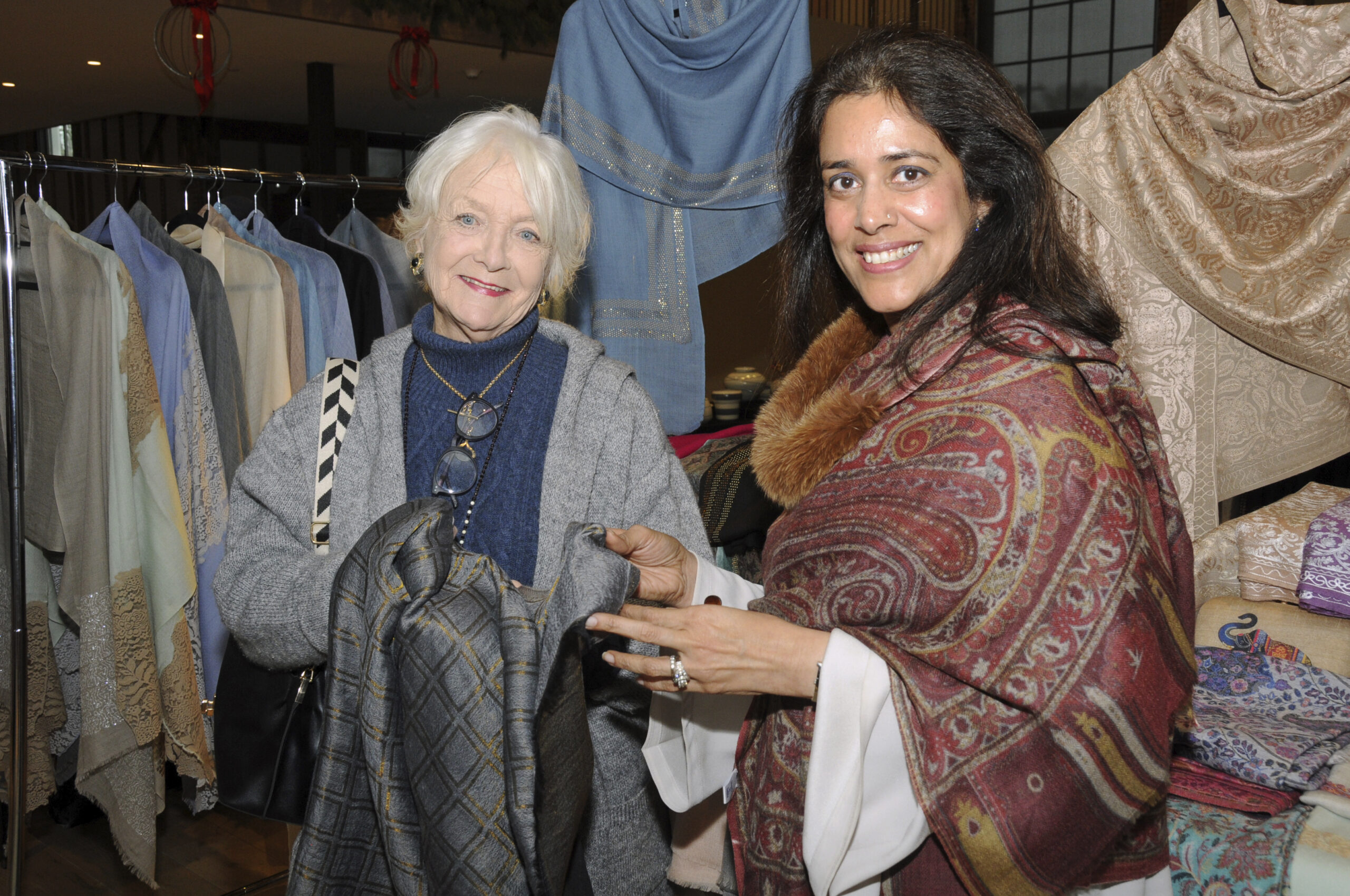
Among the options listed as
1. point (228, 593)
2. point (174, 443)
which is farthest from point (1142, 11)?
point (228, 593)

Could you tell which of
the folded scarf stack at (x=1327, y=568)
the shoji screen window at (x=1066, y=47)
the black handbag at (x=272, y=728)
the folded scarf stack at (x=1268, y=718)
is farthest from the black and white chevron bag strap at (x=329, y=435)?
the shoji screen window at (x=1066, y=47)

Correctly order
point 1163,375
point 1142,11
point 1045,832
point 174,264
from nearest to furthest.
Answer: point 1045,832
point 174,264
point 1163,375
point 1142,11

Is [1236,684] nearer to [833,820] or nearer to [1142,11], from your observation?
[833,820]

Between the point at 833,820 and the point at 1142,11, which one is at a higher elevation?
the point at 1142,11

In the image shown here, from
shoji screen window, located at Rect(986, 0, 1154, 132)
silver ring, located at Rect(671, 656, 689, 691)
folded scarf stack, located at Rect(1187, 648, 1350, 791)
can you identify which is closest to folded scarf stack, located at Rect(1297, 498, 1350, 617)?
folded scarf stack, located at Rect(1187, 648, 1350, 791)

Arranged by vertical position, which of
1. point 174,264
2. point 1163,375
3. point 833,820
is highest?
point 174,264

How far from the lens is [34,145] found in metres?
9.91

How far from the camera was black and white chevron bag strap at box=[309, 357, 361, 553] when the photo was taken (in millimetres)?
1565

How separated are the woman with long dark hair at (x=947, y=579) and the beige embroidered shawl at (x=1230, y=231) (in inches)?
55.4

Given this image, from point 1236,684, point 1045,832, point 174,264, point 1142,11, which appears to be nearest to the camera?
point 1045,832

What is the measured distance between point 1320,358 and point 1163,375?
368 millimetres

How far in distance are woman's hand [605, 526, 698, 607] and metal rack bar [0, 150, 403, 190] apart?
4.90ft

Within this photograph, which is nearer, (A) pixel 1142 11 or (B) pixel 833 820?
(B) pixel 833 820

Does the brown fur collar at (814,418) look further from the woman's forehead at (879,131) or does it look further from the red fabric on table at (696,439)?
the red fabric on table at (696,439)
